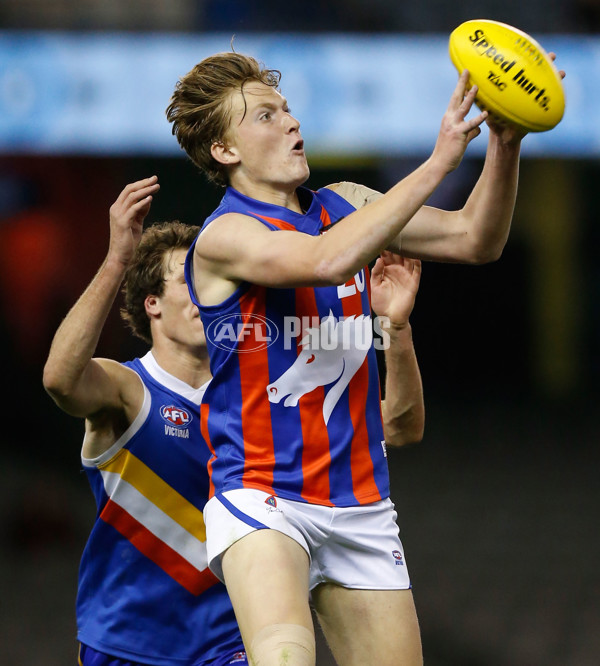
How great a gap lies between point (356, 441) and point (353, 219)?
70cm

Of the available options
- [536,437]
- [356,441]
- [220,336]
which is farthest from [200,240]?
[536,437]

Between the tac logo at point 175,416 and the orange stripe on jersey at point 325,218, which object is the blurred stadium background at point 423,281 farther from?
the orange stripe on jersey at point 325,218

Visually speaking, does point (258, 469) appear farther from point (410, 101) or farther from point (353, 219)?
point (410, 101)

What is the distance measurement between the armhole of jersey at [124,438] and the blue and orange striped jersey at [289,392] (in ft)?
1.82

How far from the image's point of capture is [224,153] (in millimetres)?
3324

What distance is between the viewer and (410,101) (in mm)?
8859

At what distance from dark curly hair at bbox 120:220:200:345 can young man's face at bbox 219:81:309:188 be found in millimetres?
811

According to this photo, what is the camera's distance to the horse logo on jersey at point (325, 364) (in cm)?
312

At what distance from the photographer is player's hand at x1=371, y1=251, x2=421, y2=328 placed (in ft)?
12.0

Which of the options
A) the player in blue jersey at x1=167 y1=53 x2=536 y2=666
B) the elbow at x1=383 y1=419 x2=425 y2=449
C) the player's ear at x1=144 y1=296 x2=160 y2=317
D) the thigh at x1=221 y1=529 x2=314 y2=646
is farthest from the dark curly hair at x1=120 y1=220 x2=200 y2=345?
the thigh at x1=221 y1=529 x2=314 y2=646

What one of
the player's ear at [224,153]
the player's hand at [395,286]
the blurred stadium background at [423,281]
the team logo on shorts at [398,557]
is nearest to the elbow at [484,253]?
the player's hand at [395,286]

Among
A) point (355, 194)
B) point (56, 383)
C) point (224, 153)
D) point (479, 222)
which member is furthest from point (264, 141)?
point (56, 383)

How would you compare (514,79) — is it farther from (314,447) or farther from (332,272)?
(314,447)

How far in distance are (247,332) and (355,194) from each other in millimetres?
690
